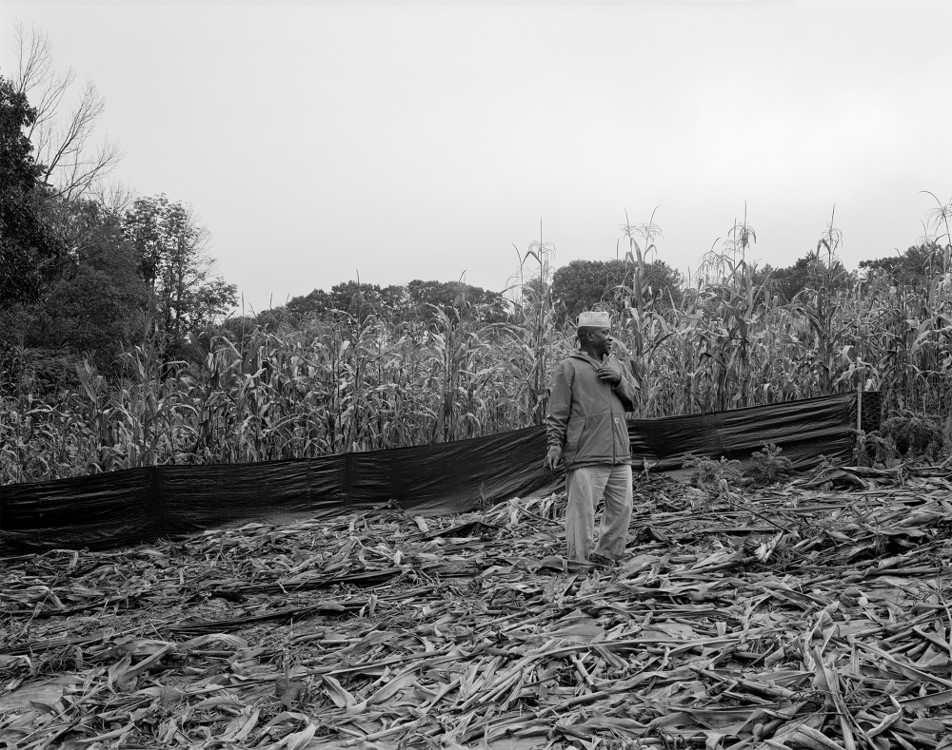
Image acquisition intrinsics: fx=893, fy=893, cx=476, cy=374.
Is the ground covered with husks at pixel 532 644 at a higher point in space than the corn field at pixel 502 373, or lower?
lower

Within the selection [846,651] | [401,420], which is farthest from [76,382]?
[846,651]

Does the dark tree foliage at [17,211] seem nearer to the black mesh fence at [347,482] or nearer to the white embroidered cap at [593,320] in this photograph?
the black mesh fence at [347,482]

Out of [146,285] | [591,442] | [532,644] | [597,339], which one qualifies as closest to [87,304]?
[146,285]

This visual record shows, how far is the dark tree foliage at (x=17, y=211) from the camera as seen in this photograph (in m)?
14.2

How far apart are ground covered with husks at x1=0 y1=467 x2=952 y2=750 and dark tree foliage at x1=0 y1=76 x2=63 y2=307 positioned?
8.19 metres

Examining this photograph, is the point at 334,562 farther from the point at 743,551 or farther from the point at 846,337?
the point at 846,337

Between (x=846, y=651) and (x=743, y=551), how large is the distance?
75.4 inches

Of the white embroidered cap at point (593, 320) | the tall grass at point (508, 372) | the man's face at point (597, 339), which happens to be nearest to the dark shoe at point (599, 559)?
the man's face at point (597, 339)

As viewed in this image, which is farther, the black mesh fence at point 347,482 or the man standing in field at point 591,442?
the black mesh fence at point 347,482

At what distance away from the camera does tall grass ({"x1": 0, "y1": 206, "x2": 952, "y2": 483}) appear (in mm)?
10070

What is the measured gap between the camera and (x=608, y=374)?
237 inches

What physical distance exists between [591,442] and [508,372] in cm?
455

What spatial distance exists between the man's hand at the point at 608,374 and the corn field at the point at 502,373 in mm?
3916

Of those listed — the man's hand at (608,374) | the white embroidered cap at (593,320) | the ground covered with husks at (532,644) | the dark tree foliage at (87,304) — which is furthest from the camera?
the dark tree foliage at (87,304)
